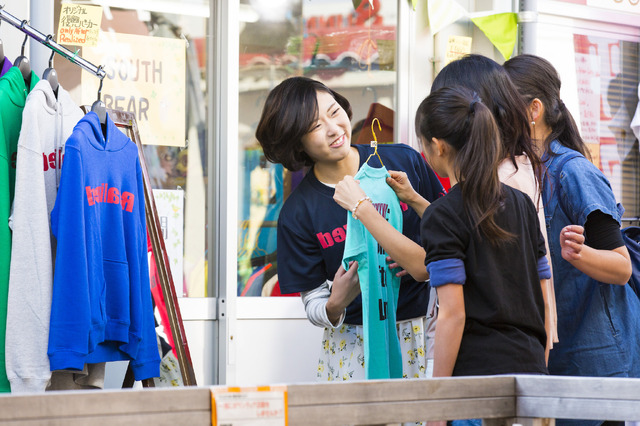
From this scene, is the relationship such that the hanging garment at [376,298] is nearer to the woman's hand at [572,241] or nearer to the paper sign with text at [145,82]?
the woman's hand at [572,241]

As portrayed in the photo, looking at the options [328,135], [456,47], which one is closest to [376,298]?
[328,135]

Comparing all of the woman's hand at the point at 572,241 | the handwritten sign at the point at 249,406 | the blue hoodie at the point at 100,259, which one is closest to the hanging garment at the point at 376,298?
the woman's hand at the point at 572,241

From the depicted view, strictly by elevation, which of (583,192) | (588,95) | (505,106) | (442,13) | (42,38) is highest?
(442,13)

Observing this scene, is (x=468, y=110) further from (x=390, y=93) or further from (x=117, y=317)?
(x=390, y=93)

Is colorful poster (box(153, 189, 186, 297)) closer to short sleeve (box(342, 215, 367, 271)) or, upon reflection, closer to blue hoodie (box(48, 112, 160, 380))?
blue hoodie (box(48, 112, 160, 380))

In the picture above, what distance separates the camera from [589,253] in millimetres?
2006

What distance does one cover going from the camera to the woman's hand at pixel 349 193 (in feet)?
7.41

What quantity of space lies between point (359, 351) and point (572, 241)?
33.8 inches

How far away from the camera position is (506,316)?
5.85ft

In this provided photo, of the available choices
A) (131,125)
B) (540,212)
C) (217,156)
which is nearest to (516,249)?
(540,212)

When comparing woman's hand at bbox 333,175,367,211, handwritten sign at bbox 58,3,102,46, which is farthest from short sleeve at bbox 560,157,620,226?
handwritten sign at bbox 58,3,102,46

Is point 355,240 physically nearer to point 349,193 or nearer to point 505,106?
point 349,193

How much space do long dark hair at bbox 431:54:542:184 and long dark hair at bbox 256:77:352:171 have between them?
61cm

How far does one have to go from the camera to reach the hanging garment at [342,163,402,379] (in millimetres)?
2346
